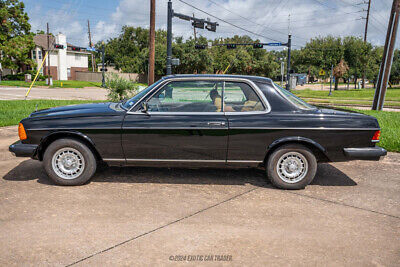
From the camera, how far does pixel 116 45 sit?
246 ft

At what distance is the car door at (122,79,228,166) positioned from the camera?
459 cm

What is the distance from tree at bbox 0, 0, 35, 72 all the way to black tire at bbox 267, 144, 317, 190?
1892 inches

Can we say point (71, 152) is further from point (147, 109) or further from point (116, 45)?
point (116, 45)

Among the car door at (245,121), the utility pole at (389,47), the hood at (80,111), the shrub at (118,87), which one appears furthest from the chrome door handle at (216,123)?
the utility pole at (389,47)

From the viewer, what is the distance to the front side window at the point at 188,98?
475 centimetres

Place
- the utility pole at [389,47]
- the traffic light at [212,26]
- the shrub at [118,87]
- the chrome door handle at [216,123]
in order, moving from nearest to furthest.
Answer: the chrome door handle at [216,123] < the shrub at [118,87] < the utility pole at [389,47] < the traffic light at [212,26]

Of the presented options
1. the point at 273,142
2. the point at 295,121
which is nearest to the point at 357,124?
the point at 295,121

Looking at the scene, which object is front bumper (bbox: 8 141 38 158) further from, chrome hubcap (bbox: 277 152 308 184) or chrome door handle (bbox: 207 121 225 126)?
chrome hubcap (bbox: 277 152 308 184)

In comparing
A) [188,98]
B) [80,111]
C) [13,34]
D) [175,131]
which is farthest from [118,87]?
[13,34]

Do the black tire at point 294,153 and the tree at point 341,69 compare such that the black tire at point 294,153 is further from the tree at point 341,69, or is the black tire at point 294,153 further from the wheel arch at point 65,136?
the tree at point 341,69

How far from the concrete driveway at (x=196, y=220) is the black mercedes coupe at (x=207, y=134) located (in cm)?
39

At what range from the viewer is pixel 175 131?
459cm

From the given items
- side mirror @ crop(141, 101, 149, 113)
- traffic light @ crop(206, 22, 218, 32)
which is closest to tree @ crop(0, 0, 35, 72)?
traffic light @ crop(206, 22, 218, 32)

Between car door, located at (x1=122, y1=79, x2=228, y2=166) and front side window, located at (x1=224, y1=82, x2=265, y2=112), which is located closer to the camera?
car door, located at (x1=122, y1=79, x2=228, y2=166)
